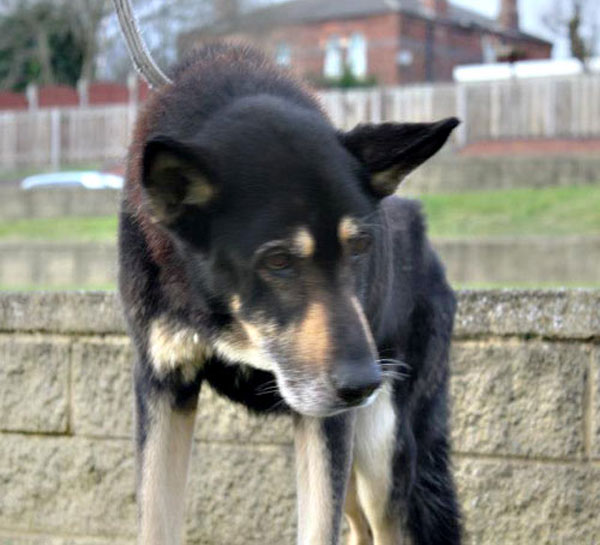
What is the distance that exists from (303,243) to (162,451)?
111 cm

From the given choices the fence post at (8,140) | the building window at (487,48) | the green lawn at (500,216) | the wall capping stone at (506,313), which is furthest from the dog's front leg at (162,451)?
the building window at (487,48)

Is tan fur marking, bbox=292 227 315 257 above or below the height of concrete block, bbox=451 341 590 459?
above

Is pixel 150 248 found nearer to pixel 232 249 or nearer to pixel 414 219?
pixel 232 249

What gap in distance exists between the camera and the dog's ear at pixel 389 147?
350 centimetres

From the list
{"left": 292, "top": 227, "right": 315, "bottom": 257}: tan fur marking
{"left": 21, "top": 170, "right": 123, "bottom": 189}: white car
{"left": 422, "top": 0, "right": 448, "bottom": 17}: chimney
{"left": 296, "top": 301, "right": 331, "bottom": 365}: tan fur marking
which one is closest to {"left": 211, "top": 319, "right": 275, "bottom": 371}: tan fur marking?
{"left": 296, "top": 301, "right": 331, "bottom": 365}: tan fur marking

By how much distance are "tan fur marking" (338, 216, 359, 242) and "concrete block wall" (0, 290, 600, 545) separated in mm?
1738

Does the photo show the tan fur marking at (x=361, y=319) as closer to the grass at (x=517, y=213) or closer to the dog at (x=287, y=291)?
the dog at (x=287, y=291)

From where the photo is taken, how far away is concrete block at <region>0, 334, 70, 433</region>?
5.55 m

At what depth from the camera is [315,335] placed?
10.6 ft

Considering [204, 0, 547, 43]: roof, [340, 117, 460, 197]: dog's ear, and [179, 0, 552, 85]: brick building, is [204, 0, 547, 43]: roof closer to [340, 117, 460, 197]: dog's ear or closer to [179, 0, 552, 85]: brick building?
[179, 0, 552, 85]: brick building

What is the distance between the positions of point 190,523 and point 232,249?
7.85ft

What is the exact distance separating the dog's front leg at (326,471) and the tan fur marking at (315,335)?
0.61 metres

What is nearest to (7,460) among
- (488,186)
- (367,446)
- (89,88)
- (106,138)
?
(367,446)

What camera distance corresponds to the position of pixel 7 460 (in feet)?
18.6
